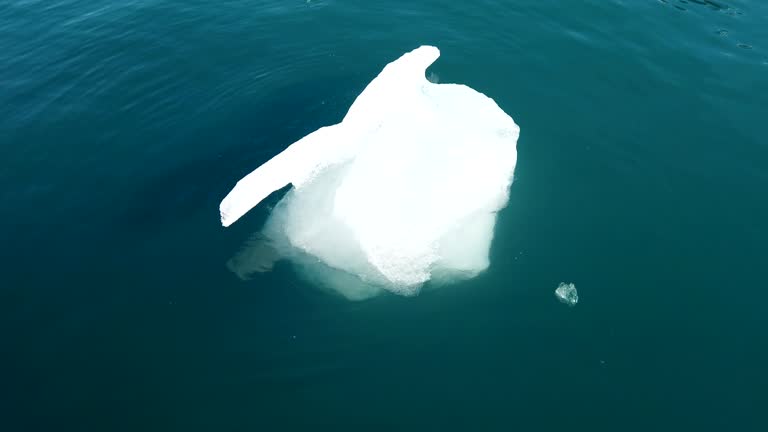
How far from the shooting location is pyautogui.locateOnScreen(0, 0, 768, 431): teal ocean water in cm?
1520

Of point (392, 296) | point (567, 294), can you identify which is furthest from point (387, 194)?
point (567, 294)

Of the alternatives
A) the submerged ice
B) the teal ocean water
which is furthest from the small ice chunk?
the submerged ice

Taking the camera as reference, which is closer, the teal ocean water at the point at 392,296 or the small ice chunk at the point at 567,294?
the teal ocean water at the point at 392,296

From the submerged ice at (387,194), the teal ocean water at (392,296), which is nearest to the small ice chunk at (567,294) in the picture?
the teal ocean water at (392,296)

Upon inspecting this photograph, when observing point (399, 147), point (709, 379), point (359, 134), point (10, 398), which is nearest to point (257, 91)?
point (359, 134)

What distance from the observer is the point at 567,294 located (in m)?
17.3

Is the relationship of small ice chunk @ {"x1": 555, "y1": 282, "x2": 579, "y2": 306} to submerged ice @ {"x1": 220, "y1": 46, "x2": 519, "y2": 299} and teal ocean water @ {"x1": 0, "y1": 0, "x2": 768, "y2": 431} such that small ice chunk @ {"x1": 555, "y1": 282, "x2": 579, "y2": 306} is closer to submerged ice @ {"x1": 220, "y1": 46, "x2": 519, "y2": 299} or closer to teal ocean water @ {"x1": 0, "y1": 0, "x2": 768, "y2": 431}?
teal ocean water @ {"x1": 0, "y1": 0, "x2": 768, "y2": 431}

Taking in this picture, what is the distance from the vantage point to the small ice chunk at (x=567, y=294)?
676 inches

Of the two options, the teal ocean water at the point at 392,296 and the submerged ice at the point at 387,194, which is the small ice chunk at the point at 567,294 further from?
the submerged ice at the point at 387,194

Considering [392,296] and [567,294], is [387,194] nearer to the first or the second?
[392,296]

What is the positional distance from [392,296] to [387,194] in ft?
13.3

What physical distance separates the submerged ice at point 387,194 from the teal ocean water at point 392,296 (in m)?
0.90

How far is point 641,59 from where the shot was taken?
27750 millimetres

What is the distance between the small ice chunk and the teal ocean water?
0.27 metres
